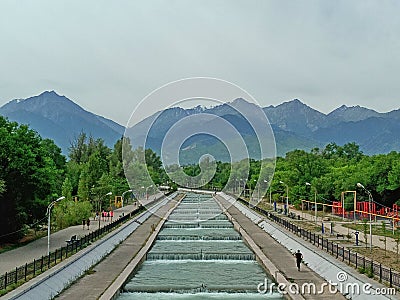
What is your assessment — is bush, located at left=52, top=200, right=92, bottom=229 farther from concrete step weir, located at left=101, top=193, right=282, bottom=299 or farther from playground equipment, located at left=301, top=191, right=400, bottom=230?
playground equipment, located at left=301, top=191, right=400, bottom=230

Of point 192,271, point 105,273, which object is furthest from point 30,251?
point 192,271

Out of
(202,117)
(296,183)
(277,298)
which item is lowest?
(277,298)

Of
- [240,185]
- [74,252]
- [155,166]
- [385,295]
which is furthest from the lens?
[155,166]

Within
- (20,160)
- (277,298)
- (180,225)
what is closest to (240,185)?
(180,225)

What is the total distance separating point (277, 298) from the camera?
23516 millimetres

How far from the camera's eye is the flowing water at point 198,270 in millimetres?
23969

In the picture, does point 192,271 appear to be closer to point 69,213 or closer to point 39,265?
point 39,265

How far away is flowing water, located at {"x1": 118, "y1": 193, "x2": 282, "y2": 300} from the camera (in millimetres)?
23969

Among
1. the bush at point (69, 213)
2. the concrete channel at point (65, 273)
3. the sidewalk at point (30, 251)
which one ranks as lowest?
the concrete channel at point (65, 273)

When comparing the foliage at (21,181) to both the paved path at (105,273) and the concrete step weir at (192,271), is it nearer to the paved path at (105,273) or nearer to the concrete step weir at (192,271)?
the paved path at (105,273)

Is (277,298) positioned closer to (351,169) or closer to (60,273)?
(60,273)

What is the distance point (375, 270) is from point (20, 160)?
20783 millimetres

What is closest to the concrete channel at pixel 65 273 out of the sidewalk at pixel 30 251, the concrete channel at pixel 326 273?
the sidewalk at pixel 30 251

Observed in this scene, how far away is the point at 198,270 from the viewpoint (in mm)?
30125
